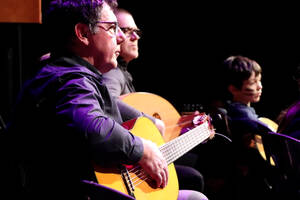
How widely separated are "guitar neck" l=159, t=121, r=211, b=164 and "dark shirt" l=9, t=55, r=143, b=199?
1.32 ft

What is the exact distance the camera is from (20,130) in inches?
59.1

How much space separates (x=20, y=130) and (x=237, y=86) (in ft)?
8.82

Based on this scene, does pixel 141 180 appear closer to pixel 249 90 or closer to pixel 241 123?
pixel 241 123

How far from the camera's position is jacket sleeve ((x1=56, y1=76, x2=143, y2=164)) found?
1.37 m

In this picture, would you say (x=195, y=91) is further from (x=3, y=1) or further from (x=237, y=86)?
(x=3, y=1)

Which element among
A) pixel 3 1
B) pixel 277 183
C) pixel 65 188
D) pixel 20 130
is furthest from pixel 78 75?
pixel 277 183

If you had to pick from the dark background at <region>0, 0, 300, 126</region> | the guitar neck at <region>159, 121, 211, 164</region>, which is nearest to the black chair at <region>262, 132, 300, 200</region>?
the guitar neck at <region>159, 121, 211, 164</region>

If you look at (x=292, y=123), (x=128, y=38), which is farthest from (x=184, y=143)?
(x=128, y=38)

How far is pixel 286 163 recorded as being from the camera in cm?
240

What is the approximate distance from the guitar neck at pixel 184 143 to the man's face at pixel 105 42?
1.77ft

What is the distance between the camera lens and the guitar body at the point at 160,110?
8.70 feet

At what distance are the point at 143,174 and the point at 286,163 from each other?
1.21 meters

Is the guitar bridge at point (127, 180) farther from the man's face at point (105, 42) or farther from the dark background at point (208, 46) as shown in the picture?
the dark background at point (208, 46)

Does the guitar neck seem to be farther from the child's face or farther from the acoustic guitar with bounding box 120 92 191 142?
the child's face
